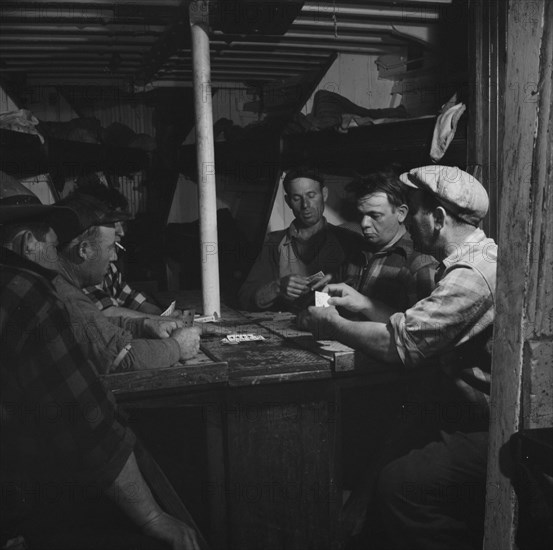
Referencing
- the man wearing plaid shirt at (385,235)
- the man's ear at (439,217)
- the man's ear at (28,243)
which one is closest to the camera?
the man's ear at (28,243)

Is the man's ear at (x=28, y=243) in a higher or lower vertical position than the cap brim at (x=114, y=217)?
lower

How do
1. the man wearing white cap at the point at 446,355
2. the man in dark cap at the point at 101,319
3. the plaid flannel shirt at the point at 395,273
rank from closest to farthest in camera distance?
the man in dark cap at the point at 101,319
the man wearing white cap at the point at 446,355
the plaid flannel shirt at the point at 395,273

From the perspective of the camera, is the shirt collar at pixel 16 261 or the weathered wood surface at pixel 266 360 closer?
the shirt collar at pixel 16 261

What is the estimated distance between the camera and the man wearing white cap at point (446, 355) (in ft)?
9.09

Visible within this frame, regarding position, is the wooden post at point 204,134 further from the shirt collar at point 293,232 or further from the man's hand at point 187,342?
the man's hand at point 187,342

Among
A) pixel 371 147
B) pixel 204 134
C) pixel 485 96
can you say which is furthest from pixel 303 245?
pixel 485 96

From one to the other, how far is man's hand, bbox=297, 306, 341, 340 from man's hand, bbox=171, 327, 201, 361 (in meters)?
0.71

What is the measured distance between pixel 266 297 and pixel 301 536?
2087 millimetres

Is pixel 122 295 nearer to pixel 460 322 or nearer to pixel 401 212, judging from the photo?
pixel 401 212

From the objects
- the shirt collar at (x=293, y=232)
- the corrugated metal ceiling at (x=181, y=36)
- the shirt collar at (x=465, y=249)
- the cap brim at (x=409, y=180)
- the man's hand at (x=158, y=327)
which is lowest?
the man's hand at (x=158, y=327)

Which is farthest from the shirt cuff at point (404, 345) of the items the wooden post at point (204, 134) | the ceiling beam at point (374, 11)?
the ceiling beam at point (374, 11)

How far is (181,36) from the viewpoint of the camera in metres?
5.18

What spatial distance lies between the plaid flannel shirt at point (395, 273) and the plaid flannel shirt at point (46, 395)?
240cm

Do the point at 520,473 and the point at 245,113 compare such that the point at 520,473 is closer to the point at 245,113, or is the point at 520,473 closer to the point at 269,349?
the point at 269,349
